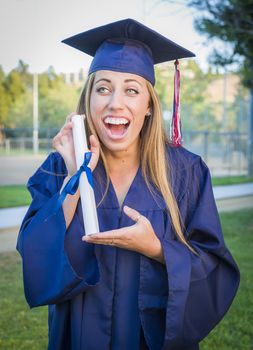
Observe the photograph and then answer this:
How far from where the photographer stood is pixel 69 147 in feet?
6.11

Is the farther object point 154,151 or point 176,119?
point 176,119

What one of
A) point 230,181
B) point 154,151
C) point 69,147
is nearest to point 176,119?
point 154,151

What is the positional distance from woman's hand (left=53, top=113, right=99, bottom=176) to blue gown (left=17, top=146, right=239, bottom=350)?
0.46ft

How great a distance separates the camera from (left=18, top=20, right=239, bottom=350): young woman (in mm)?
1834

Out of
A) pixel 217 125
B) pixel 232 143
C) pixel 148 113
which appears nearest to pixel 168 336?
pixel 148 113

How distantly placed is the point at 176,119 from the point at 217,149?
82.4 ft

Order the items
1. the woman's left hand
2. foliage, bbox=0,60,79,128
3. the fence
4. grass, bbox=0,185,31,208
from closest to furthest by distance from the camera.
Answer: the woman's left hand, grass, bbox=0,185,31,208, the fence, foliage, bbox=0,60,79,128

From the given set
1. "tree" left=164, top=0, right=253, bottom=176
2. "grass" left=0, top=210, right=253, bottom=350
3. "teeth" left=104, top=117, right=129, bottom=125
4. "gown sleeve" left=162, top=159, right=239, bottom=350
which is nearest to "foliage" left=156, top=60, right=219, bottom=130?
"tree" left=164, top=0, right=253, bottom=176

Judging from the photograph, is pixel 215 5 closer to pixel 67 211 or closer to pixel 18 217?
pixel 18 217

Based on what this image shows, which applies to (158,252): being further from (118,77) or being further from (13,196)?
(13,196)

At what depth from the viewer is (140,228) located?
171 cm

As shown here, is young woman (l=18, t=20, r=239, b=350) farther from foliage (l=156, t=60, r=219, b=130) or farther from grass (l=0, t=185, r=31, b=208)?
foliage (l=156, t=60, r=219, b=130)

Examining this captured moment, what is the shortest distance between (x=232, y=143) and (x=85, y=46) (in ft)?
67.2

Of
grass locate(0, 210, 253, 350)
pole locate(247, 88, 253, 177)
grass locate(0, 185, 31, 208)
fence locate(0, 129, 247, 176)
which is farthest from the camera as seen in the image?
fence locate(0, 129, 247, 176)
